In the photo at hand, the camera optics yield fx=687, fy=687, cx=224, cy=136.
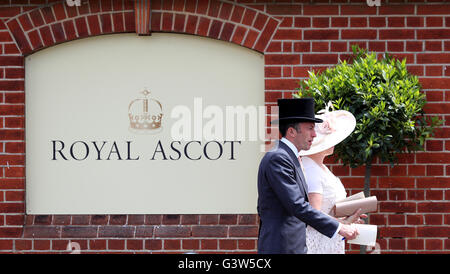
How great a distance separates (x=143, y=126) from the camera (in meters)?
6.97

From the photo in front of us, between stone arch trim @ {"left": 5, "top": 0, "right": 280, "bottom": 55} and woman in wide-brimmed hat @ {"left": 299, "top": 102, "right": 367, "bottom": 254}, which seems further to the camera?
stone arch trim @ {"left": 5, "top": 0, "right": 280, "bottom": 55}

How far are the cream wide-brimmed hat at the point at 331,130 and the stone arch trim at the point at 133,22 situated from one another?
2.08 metres

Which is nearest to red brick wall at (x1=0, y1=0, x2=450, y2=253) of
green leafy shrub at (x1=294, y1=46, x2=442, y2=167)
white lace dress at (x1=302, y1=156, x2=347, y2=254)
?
green leafy shrub at (x1=294, y1=46, x2=442, y2=167)

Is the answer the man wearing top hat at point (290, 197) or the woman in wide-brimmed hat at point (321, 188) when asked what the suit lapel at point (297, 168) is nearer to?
the man wearing top hat at point (290, 197)

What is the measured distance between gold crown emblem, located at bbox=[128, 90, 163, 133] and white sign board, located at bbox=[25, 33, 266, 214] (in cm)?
1

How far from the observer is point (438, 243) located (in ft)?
22.3

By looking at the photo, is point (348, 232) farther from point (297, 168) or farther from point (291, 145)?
point (291, 145)

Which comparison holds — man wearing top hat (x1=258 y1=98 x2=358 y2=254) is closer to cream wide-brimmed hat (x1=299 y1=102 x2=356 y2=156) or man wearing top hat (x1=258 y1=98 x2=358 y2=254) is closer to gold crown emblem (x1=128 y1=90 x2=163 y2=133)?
cream wide-brimmed hat (x1=299 y1=102 x2=356 y2=156)

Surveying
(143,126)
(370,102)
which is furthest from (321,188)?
(143,126)

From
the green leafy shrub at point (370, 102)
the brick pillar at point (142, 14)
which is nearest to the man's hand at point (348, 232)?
the green leafy shrub at point (370, 102)

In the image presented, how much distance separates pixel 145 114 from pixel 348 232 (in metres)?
3.35

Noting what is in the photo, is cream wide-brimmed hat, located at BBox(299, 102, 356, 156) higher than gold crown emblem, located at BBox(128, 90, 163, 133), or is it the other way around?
gold crown emblem, located at BBox(128, 90, 163, 133)

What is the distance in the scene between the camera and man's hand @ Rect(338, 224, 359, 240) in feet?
13.4
